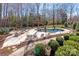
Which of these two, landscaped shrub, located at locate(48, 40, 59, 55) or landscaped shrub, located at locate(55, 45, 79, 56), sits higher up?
landscaped shrub, located at locate(48, 40, 59, 55)

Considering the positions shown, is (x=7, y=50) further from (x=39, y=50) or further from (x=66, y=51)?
(x=66, y=51)

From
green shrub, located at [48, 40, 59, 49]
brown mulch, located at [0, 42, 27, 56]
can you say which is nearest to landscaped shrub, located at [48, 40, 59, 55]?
green shrub, located at [48, 40, 59, 49]

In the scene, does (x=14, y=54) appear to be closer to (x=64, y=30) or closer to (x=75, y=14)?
(x=64, y=30)

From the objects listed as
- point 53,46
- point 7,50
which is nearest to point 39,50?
point 53,46

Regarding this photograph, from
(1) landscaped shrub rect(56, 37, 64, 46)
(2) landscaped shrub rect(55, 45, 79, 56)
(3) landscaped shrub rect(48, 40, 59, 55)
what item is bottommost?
(2) landscaped shrub rect(55, 45, 79, 56)

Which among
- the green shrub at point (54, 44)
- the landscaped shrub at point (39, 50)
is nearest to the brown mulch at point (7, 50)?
the landscaped shrub at point (39, 50)

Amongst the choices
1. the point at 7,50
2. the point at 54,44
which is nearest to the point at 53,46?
the point at 54,44

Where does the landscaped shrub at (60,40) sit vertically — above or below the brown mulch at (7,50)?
above

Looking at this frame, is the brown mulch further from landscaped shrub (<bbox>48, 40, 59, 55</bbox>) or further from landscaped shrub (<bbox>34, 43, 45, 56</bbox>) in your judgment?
landscaped shrub (<bbox>48, 40, 59, 55</bbox>)

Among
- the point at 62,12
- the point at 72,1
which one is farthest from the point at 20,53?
the point at 72,1

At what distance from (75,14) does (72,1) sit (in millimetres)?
100

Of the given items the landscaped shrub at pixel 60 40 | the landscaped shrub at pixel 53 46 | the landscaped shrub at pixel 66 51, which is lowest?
the landscaped shrub at pixel 66 51

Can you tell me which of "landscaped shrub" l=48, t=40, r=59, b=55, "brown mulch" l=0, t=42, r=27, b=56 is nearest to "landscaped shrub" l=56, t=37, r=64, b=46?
"landscaped shrub" l=48, t=40, r=59, b=55

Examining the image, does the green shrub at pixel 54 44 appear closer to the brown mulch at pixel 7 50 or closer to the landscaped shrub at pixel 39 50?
the landscaped shrub at pixel 39 50
